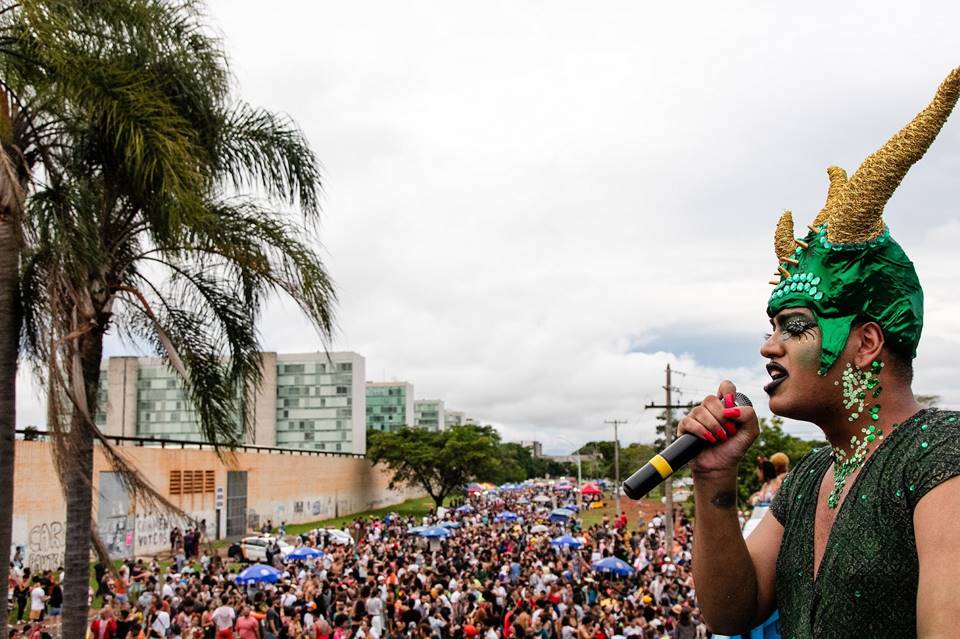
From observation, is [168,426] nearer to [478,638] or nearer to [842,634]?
[478,638]

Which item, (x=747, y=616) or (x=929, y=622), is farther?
(x=747, y=616)

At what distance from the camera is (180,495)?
101 ft

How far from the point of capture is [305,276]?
7.83 m

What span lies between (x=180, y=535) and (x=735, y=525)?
1081 inches

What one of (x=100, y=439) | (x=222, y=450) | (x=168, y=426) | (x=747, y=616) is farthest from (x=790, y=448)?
(x=168, y=426)

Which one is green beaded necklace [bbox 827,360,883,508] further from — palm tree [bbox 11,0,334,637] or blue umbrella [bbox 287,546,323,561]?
blue umbrella [bbox 287,546,323,561]

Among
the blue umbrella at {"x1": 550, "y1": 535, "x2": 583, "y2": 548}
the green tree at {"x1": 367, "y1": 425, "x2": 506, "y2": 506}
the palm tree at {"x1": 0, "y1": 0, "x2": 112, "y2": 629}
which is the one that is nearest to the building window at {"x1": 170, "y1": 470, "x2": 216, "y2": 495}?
the blue umbrella at {"x1": 550, "y1": 535, "x2": 583, "y2": 548}

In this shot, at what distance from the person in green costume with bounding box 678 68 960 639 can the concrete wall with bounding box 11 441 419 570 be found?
538cm

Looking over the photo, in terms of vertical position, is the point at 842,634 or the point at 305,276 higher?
the point at 305,276

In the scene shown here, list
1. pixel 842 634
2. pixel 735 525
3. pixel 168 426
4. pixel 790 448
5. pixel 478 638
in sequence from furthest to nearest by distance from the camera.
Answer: pixel 168 426 < pixel 790 448 < pixel 478 638 < pixel 735 525 < pixel 842 634

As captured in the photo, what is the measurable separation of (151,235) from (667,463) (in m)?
6.89

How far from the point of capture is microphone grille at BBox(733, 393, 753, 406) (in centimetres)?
194

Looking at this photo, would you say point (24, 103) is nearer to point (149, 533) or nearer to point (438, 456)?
point (149, 533)

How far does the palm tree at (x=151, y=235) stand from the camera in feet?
20.4
